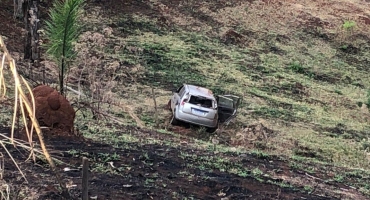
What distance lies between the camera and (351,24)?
94.1 ft

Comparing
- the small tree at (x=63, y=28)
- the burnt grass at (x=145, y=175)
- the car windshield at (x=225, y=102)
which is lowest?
the car windshield at (x=225, y=102)

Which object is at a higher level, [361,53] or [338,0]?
[338,0]

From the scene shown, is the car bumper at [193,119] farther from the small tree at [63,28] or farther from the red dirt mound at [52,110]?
the red dirt mound at [52,110]

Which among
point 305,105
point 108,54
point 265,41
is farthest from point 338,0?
point 108,54

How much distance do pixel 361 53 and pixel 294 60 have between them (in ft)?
18.0

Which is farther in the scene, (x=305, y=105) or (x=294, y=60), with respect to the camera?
(x=294, y=60)

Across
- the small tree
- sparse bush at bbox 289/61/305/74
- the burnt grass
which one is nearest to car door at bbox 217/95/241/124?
the burnt grass

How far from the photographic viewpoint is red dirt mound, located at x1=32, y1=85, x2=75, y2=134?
7375 millimetres

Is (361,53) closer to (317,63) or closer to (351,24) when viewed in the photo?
(351,24)

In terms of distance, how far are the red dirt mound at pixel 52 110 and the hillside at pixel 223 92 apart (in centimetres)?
44

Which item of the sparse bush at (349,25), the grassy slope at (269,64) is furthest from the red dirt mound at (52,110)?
the sparse bush at (349,25)

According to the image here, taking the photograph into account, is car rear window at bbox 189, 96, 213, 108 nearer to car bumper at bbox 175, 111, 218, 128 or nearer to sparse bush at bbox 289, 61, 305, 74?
car bumper at bbox 175, 111, 218, 128

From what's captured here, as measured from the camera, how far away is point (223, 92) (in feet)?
59.6

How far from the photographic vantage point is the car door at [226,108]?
Answer: 581 inches
